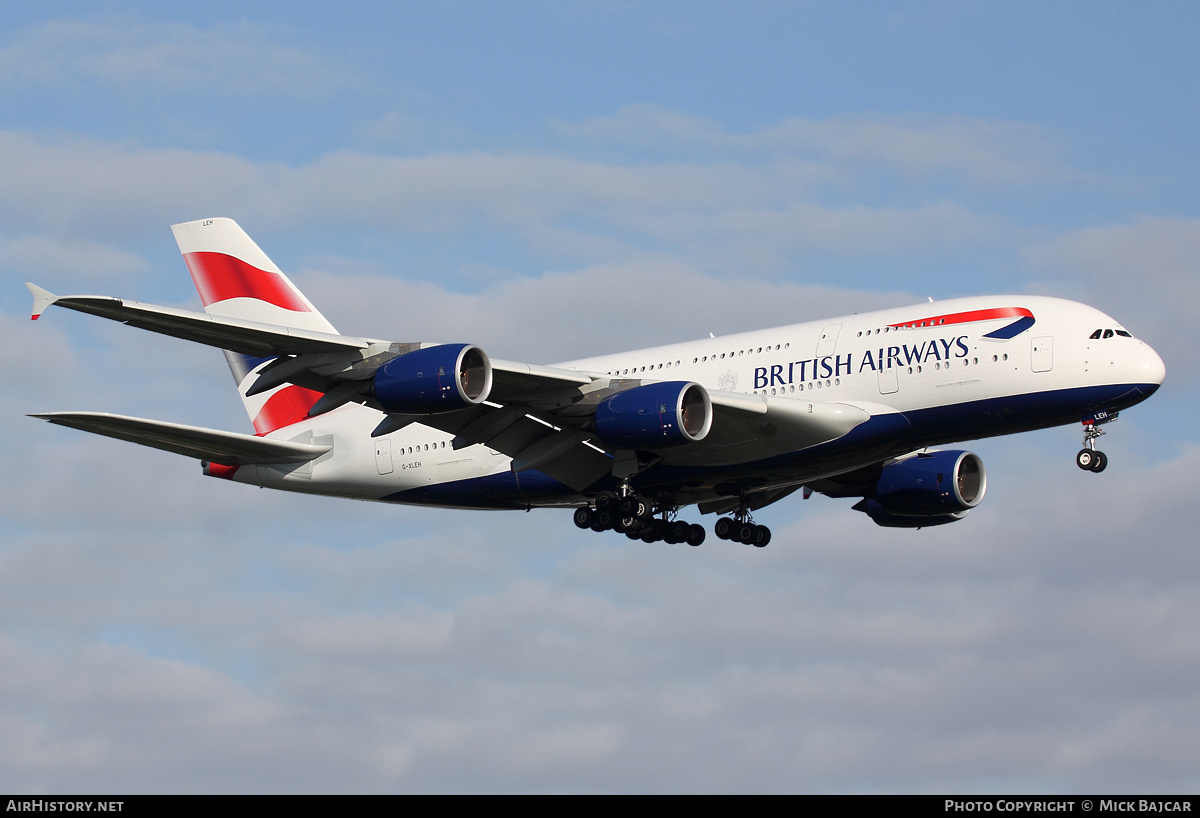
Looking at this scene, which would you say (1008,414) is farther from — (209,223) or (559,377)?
(209,223)

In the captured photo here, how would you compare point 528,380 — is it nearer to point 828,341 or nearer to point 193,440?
point 828,341

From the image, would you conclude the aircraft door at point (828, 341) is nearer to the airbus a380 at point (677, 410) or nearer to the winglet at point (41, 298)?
the airbus a380 at point (677, 410)

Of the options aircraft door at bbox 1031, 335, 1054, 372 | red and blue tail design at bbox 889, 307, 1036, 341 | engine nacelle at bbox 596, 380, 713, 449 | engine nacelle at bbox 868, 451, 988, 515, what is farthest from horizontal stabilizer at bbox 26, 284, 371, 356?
engine nacelle at bbox 868, 451, 988, 515

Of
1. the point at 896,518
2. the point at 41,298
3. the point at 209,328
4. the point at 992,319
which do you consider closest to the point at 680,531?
the point at 896,518

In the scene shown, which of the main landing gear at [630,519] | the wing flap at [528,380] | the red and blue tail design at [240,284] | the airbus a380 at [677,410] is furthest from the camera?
the red and blue tail design at [240,284]

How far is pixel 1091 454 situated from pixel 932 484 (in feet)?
22.0

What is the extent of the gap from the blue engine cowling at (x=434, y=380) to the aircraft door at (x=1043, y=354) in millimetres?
12598

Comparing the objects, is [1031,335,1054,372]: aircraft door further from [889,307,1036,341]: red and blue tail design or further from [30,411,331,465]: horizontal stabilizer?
[30,411,331,465]: horizontal stabilizer

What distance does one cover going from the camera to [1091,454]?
36188 mm

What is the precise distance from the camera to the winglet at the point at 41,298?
29.0m

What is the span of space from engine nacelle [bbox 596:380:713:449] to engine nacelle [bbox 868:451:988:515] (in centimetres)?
924

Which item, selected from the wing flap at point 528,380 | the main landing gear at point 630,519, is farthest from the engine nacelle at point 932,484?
the wing flap at point 528,380
